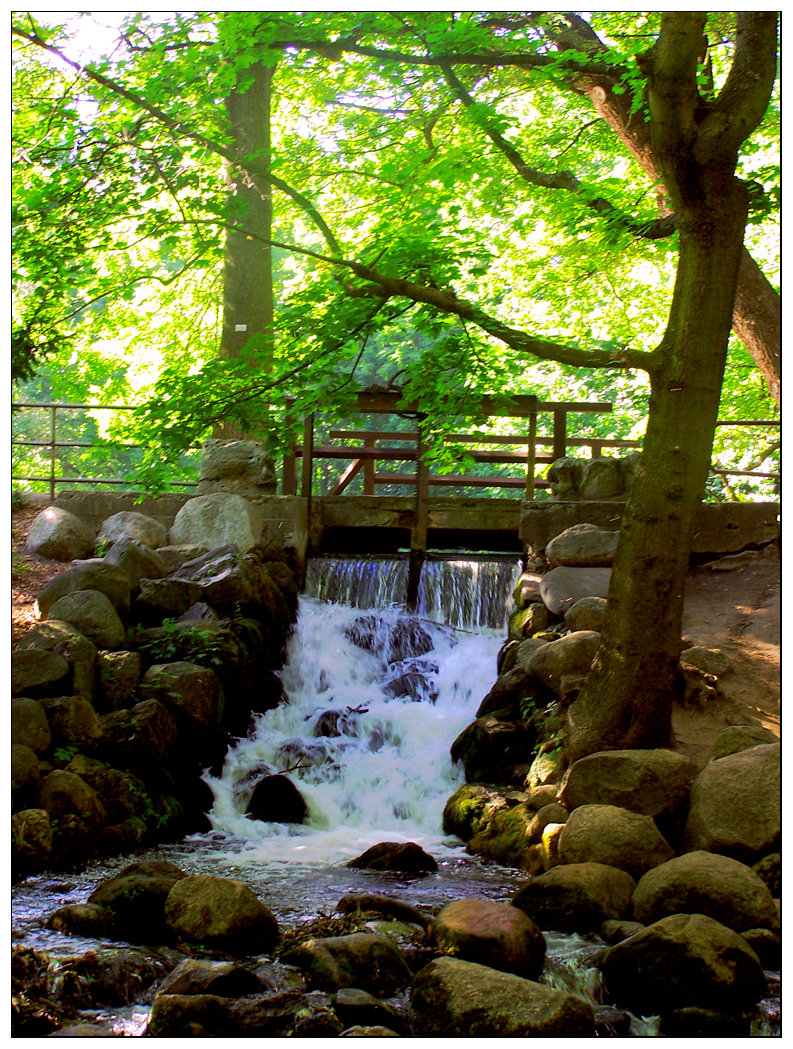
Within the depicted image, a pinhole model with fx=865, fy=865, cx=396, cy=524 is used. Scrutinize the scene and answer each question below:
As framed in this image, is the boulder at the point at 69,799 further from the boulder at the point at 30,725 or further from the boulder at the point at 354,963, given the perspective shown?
the boulder at the point at 354,963

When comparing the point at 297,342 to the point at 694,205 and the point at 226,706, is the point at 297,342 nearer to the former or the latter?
the point at 694,205

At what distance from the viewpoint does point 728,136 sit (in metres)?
5.14

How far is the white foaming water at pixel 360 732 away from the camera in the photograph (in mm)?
6262

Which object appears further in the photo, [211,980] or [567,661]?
Answer: [567,661]

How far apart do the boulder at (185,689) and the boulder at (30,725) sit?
0.95 meters

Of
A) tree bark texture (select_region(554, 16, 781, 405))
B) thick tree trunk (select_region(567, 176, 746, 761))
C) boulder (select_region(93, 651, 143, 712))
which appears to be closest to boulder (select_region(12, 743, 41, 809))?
boulder (select_region(93, 651, 143, 712))

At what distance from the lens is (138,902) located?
4.23 m

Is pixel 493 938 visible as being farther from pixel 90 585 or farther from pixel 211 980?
pixel 90 585

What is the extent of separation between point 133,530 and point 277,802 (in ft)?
12.6

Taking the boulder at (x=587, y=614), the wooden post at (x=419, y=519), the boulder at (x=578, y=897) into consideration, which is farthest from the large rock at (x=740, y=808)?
the wooden post at (x=419, y=519)

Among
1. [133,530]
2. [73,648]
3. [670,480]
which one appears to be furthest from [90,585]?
[670,480]

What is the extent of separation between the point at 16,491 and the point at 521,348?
7516 millimetres

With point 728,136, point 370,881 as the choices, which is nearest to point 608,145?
point 728,136

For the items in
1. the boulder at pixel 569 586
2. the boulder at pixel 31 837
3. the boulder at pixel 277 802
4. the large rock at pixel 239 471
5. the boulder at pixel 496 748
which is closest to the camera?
the boulder at pixel 31 837
